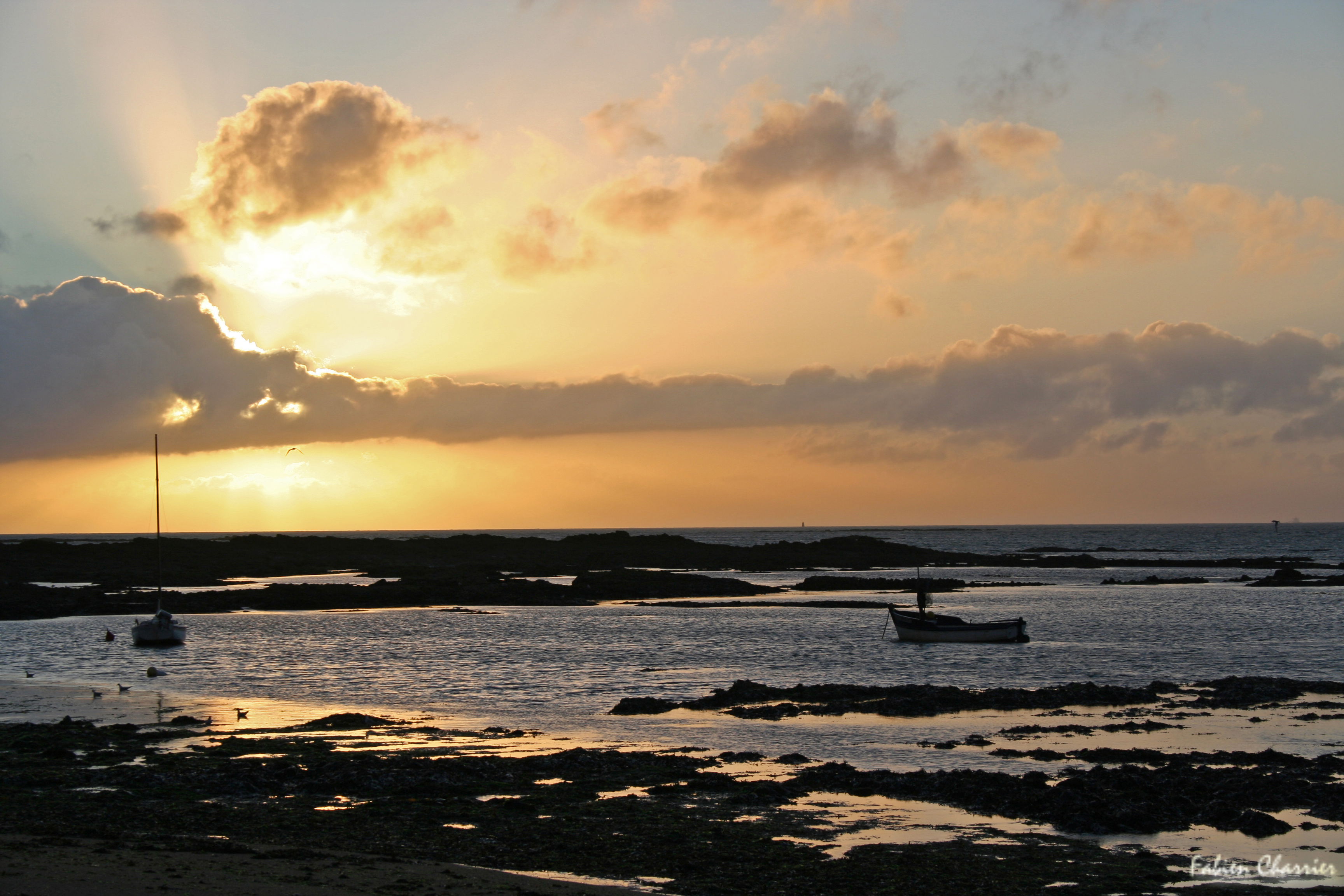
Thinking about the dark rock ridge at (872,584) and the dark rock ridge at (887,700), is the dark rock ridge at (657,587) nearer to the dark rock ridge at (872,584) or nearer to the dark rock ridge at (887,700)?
the dark rock ridge at (872,584)

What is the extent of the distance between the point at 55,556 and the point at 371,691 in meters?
82.9

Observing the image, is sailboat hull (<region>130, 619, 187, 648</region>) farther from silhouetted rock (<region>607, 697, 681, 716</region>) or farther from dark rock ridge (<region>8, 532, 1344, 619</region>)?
silhouetted rock (<region>607, 697, 681, 716</region>)

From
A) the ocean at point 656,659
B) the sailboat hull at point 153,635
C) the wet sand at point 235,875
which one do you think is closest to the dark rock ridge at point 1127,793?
the ocean at point 656,659

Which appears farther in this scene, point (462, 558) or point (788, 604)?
point (462, 558)

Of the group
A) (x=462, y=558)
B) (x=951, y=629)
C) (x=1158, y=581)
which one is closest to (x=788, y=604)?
(x=951, y=629)

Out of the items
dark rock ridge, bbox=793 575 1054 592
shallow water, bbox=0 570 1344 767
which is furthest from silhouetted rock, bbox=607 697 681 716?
dark rock ridge, bbox=793 575 1054 592

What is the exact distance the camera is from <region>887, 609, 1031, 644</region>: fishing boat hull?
169 ft

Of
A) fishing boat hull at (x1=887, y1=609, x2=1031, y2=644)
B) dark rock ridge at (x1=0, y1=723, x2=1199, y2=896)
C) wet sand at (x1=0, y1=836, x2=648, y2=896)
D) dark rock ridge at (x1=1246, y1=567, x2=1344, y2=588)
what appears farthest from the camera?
dark rock ridge at (x1=1246, y1=567, x2=1344, y2=588)

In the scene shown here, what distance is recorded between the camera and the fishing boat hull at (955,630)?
5166cm

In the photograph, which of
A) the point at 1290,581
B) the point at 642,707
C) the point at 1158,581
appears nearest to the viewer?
the point at 642,707

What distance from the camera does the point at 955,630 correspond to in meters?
52.8

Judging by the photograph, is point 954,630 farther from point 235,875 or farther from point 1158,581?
point 1158,581

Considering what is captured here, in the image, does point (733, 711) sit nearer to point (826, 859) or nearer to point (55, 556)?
point (826, 859)

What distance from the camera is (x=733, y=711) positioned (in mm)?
31094
